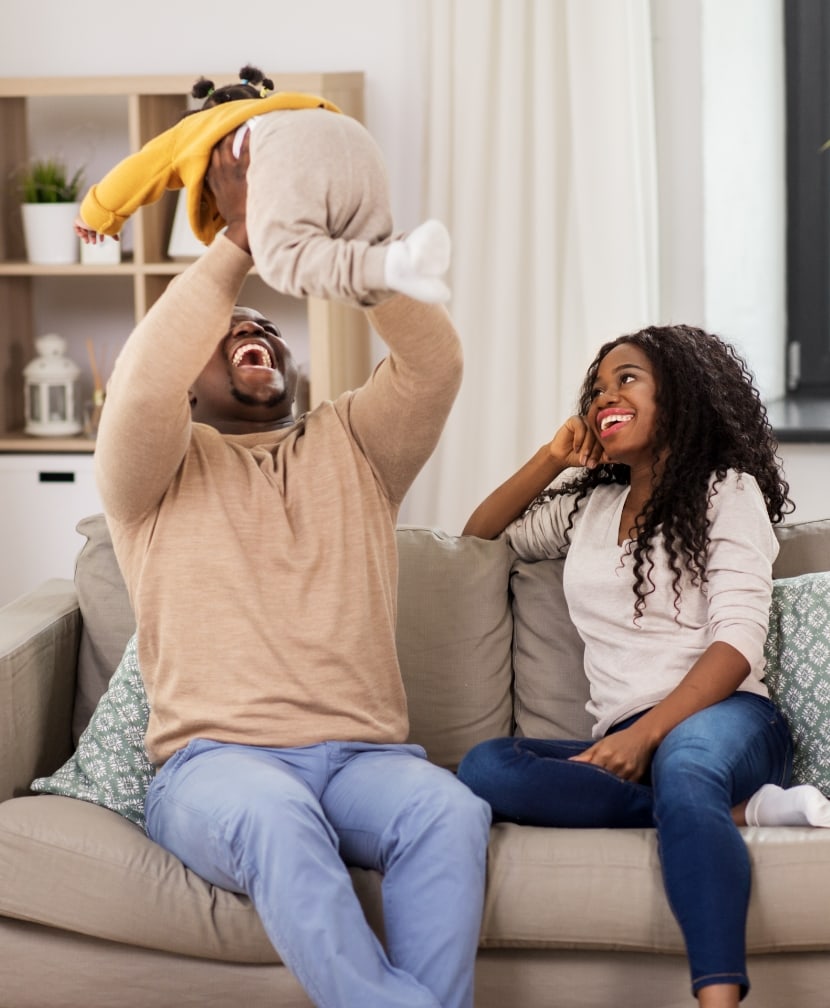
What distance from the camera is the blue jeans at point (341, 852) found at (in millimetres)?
1504

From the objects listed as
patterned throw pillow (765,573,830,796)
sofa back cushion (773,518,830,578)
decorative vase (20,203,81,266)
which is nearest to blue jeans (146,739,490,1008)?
patterned throw pillow (765,573,830,796)

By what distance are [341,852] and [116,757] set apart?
0.42 meters

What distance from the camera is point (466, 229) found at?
331cm

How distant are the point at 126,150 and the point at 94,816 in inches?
87.6

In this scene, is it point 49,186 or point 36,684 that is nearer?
point 36,684

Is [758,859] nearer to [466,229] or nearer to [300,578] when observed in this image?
[300,578]

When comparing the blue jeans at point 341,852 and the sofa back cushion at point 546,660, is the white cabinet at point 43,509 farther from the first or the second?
the blue jeans at point 341,852

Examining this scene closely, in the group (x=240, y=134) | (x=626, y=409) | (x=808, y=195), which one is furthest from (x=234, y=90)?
(x=808, y=195)

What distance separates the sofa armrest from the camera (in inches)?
77.0

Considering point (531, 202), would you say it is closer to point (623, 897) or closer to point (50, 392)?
point (50, 392)

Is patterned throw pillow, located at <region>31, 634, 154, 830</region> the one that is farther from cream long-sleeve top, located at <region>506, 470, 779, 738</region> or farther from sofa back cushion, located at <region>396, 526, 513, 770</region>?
cream long-sleeve top, located at <region>506, 470, 779, 738</region>

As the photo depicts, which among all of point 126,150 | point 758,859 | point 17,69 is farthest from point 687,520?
point 17,69

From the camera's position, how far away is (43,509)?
340cm

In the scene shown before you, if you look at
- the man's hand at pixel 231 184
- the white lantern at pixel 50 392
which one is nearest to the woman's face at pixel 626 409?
the man's hand at pixel 231 184
